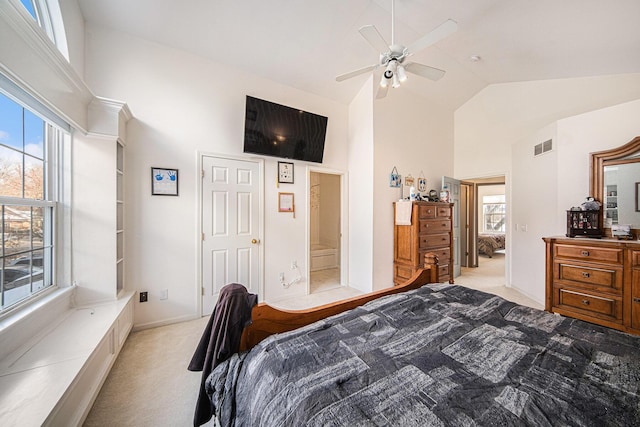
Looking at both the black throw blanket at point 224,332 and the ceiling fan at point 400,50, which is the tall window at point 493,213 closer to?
the ceiling fan at point 400,50

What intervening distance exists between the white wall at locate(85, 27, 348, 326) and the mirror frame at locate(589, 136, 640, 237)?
13.8 ft

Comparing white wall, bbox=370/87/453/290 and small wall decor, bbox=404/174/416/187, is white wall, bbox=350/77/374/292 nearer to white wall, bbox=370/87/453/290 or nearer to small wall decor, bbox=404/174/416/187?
white wall, bbox=370/87/453/290

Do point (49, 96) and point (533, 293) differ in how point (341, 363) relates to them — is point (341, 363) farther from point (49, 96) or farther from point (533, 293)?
point (533, 293)

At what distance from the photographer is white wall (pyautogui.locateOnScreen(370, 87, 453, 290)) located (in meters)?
3.59

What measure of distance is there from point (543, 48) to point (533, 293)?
3.26 metres

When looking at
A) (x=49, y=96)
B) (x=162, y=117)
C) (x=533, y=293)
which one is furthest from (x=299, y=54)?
(x=533, y=293)

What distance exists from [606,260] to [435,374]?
273 cm

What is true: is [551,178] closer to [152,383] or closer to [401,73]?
[401,73]

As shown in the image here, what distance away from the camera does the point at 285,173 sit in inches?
132

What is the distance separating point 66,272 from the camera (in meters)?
2.00

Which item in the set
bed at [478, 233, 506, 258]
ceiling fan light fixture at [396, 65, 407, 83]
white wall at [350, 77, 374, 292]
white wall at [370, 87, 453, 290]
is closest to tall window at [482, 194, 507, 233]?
bed at [478, 233, 506, 258]

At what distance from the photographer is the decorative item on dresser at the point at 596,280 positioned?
2145mm

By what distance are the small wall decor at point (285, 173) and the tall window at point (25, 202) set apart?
2147 mm

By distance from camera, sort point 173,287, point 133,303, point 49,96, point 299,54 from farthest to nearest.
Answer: point 299,54 → point 173,287 → point 133,303 → point 49,96
